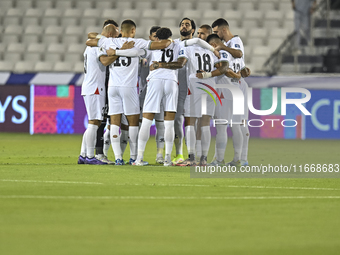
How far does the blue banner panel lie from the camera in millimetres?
15633

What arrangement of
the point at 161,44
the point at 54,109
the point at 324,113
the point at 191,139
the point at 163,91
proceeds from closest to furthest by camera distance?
the point at 161,44
the point at 163,91
the point at 191,139
the point at 324,113
the point at 54,109

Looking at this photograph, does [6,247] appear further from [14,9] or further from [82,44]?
[14,9]

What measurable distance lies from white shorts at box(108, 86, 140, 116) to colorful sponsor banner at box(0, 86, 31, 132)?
337 inches

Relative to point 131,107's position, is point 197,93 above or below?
above

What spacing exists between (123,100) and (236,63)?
1631 mm

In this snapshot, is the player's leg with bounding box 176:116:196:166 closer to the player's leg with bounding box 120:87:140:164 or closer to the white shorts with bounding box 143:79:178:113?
the white shorts with bounding box 143:79:178:113

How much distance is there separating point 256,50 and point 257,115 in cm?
317

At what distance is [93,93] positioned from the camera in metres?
8.79

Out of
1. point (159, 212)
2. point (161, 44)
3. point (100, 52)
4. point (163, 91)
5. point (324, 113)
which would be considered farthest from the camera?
point (324, 113)

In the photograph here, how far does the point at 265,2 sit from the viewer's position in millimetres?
20516

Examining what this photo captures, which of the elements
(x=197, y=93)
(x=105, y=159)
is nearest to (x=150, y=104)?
(x=197, y=93)

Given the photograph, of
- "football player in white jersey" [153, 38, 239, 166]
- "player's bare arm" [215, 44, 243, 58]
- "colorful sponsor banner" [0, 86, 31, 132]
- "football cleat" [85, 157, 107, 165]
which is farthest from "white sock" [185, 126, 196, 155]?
"colorful sponsor banner" [0, 86, 31, 132]

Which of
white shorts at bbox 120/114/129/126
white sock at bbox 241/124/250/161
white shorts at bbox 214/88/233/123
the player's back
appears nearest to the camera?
the player's back

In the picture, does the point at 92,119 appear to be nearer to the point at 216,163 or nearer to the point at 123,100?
the point at 123,100
